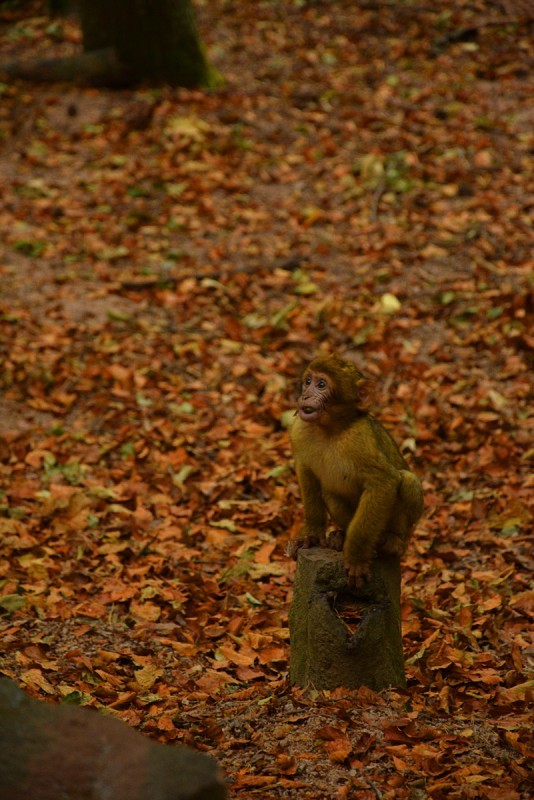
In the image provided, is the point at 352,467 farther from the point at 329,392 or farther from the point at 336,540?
the point at 336,540

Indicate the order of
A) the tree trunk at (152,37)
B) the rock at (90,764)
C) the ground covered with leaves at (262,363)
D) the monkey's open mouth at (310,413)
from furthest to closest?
the tree trunk at (152,37) < the ground covered with leaves at (262,363) < the monkey's open mouth at (310,413) < the rock at (90,764)

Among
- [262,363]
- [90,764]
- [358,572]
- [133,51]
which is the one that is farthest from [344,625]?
[133,51]

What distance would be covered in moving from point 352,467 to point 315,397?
404mm

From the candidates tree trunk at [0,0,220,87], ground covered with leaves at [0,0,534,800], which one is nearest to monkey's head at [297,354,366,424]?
ground covered with leaves at [0,0,534,800]

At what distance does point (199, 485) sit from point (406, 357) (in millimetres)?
2514

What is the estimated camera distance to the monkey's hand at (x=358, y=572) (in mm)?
4777

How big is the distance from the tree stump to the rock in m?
2.11

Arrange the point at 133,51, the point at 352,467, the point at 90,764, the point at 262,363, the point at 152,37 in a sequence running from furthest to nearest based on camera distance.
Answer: the point at 133,51 → the point at 152,37 → the point at 262,363 → the point at 352,467 → the point at 90,764

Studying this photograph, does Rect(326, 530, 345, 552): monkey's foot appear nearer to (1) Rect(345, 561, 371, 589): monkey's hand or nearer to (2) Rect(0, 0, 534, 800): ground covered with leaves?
(1) Rect(345, 561, 371, 589): monkey's hand

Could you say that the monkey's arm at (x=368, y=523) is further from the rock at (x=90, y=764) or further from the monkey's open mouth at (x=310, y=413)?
the rock at (x=90, y=764)

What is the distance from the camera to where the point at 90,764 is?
2697mm

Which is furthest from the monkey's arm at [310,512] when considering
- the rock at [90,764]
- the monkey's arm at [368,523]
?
the rock at [90,764]

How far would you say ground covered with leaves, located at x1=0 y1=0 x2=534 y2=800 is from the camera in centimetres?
502

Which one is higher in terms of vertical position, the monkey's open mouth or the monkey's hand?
the monkey's open mouth
